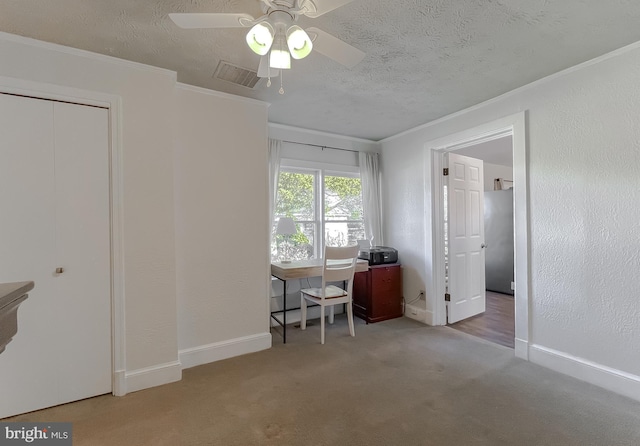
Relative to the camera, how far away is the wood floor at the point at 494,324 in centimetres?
325

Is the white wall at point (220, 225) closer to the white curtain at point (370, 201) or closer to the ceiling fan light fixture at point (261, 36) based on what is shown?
the ceiling fan light fixture at point (261, 36)

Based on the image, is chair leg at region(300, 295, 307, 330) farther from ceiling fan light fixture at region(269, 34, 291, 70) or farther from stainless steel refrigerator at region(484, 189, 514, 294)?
stainless steel refrigerator at region(484, 189, 514, 294)

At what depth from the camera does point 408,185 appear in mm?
3932

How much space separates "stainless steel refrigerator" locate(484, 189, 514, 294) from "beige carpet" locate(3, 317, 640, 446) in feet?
9.22

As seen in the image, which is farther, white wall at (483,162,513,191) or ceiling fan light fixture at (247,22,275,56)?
white wall at (483,162,513,191)

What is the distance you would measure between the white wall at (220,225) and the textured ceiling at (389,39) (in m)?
0.27

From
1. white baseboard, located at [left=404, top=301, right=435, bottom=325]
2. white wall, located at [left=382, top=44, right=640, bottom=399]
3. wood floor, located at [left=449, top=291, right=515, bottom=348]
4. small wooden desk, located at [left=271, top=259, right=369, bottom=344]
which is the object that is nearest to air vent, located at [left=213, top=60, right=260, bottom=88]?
small wooden desk, located at [left=271, top=259, right=369, bottom=344]

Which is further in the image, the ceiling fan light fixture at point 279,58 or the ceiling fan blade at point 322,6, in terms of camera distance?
the ceiling fan light fixture at point 279,58

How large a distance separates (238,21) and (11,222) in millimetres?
1931

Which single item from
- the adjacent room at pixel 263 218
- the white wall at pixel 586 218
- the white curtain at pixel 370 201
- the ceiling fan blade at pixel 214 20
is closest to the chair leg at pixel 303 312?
the adjacent room at pixel 263 218

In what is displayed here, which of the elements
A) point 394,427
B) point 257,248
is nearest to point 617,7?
point 394,427

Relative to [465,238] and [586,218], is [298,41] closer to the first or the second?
[586,218]

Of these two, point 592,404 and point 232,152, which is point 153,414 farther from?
point 592,404

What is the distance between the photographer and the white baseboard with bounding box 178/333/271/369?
260 centimetres
